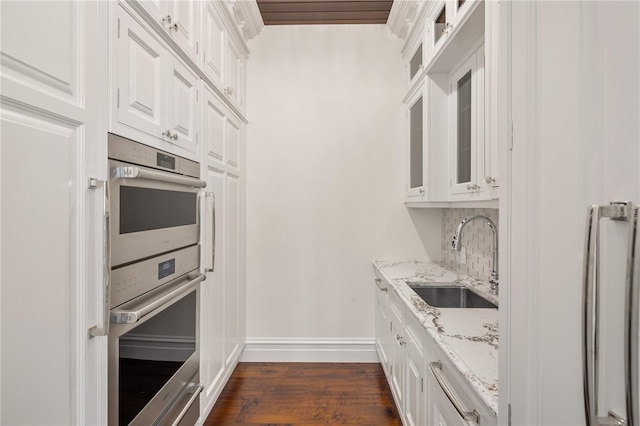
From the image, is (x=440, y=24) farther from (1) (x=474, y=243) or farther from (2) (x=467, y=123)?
(1) (x=474, y=243)

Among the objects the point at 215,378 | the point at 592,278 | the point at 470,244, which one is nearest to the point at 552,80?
the point at 592,278

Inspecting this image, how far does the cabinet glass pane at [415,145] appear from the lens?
241 cm

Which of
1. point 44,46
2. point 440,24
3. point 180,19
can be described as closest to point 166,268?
point 44,46

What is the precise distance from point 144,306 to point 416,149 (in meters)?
2.11

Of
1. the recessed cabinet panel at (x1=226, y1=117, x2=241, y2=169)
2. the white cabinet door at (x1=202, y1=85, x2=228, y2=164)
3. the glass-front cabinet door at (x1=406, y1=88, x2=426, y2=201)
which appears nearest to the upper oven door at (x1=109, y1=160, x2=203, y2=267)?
the white cabinet door at (x1=202, y1=85, x2=228, y2=164)

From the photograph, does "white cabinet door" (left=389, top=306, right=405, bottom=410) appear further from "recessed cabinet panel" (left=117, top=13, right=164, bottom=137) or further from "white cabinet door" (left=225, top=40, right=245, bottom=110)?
"white cabinet door" (left=225, top=40, right=245, bottom=110)

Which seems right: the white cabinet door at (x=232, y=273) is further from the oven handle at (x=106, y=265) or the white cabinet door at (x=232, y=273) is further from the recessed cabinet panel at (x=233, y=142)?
the oven handle at (x=106, y=265)

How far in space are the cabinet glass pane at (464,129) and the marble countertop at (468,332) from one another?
2.32ft

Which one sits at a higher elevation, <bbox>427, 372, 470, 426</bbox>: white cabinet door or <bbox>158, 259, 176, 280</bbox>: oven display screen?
<bbox>158, 259, 176, 280</bbox>: oven display screen

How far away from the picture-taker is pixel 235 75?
257cm

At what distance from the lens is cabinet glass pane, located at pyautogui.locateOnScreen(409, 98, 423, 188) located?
7.90ft

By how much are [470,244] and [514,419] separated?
5.84 feet

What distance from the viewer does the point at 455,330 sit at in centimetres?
129

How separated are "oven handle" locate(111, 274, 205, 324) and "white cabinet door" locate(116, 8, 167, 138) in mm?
657
